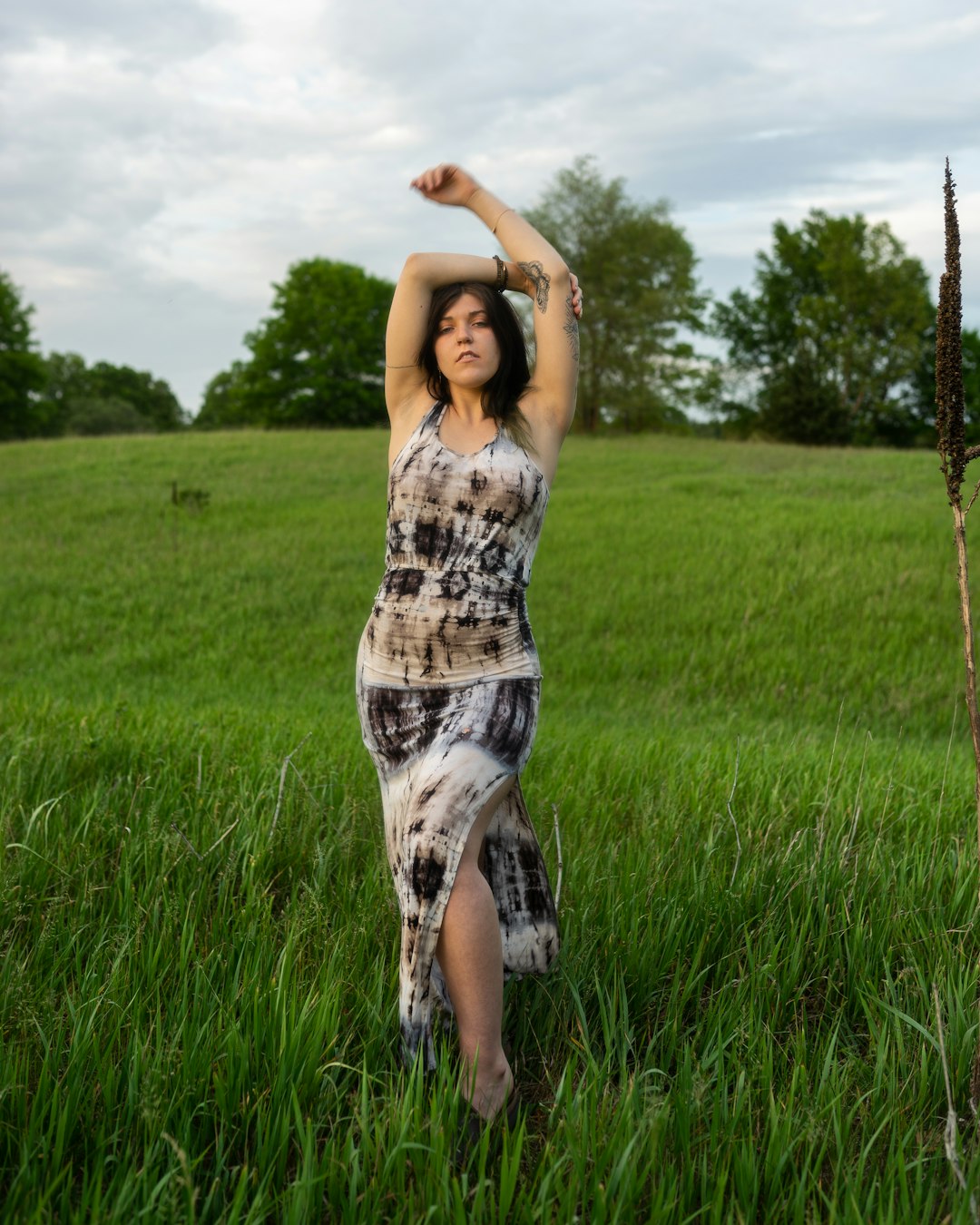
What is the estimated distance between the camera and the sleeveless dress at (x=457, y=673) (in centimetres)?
257

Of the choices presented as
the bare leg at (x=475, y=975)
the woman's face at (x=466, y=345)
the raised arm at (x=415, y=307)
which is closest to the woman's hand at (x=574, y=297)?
the raised arm at (x=415, y=307)

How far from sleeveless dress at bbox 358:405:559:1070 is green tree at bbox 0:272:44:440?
5253 centimetres

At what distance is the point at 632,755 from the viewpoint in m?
5.52

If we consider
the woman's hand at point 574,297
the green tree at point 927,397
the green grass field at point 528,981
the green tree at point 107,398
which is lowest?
the green grass field at point 528,981

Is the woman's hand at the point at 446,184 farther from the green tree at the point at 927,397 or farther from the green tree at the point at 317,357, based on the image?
the green tree at the point at 317,357

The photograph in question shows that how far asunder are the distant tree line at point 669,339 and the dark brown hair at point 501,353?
31.0m

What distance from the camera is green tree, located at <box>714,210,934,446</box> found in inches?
1641

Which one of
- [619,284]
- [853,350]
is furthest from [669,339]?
[853,350]

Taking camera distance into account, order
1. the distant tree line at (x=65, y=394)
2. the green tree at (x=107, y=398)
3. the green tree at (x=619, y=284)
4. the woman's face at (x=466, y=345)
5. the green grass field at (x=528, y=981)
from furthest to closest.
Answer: the green tree at (x=107, y=398)
the distant tree line at (x=65, y=394)
the green tree at (x=619, y=284)
the woman's face at (x=466, y=345)
the green grass field at (x=528, y=981)

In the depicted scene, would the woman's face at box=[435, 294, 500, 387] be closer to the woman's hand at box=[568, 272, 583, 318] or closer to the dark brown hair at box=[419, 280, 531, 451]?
the dark brown hair at box=[419, 280, 531, 451]

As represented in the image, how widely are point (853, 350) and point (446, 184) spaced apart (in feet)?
147

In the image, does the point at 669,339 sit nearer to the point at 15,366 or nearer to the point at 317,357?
the point at 317,357

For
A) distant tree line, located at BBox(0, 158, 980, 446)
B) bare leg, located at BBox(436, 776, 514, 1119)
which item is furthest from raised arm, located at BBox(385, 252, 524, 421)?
distant tree line, located at BBox(0, 158, 980, 446)

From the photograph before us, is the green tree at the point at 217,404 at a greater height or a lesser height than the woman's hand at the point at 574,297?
greater
